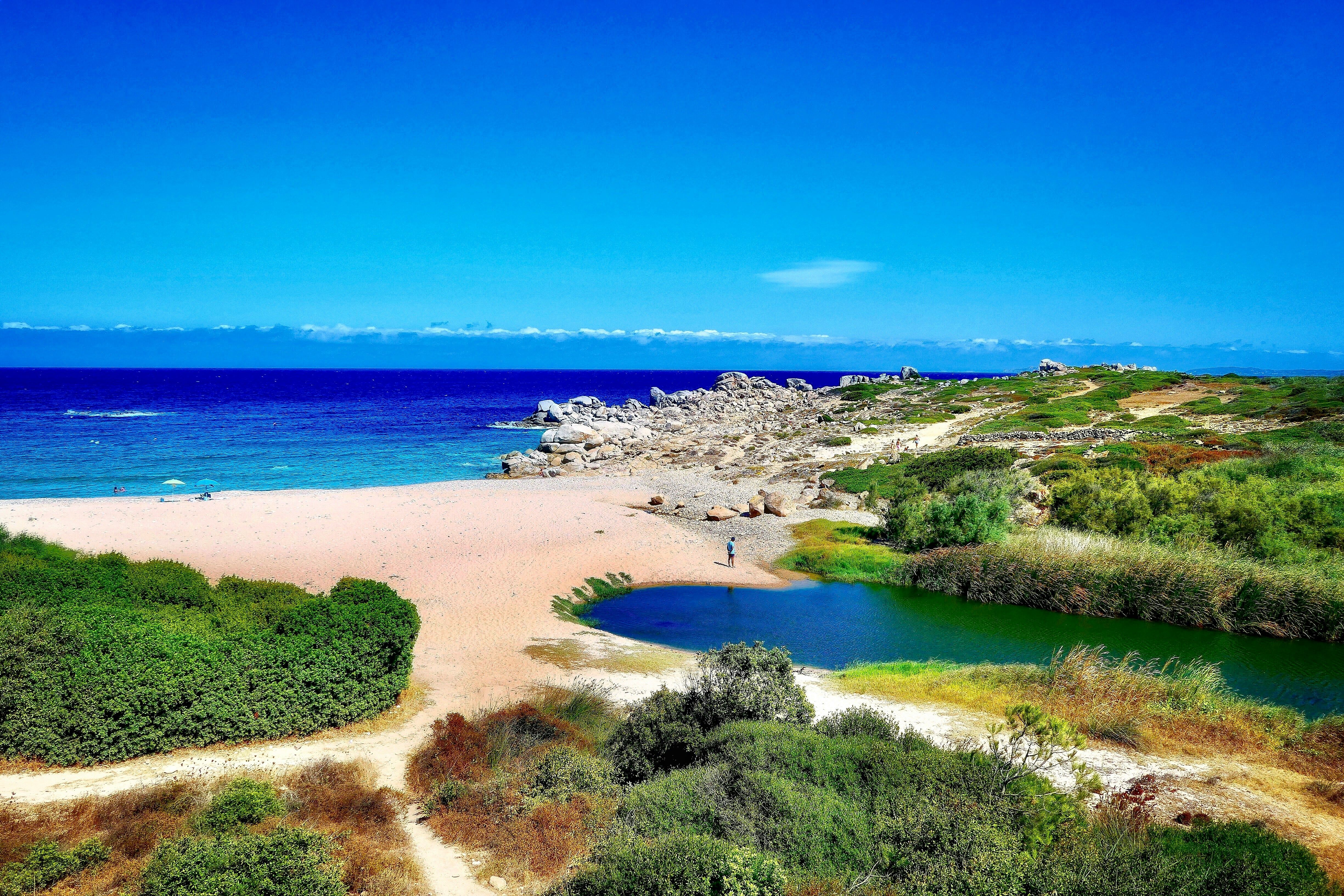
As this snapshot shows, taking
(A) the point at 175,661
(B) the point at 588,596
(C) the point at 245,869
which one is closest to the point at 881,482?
(B) the point at 588,596

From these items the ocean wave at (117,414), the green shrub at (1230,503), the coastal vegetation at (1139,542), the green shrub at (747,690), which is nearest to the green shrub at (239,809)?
the green shrub at (747,690)

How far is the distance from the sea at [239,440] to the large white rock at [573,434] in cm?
607

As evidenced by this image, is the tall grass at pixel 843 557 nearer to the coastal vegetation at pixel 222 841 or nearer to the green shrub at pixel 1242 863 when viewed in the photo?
the green shrub at pixel 1242 863

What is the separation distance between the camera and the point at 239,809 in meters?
9.40

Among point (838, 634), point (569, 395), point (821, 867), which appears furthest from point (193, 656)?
point (569, 395)

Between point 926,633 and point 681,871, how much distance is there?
17417 mm

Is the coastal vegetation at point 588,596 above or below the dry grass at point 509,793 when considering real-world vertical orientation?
below

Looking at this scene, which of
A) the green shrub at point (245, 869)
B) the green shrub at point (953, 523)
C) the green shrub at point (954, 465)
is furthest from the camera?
the green shrub at point (954, 465)

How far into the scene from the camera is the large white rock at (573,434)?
212ft

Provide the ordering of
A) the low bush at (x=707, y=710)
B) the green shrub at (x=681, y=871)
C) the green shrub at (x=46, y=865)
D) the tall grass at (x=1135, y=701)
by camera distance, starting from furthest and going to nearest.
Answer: the tall grass at (x=1135, y=701) < the low bush at (x=707, y=710) < the green shrub at (x=46, y=865) < the green shrub at (x=681, y=871)

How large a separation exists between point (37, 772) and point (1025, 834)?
46.6 ft

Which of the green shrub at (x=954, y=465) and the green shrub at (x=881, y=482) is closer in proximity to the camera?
the green shrub at (x=881, y=482)

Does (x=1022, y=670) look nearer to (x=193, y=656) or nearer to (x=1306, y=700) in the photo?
(x=1306, y=700)

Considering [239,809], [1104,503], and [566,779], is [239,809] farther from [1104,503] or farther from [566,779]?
[1104,503]
